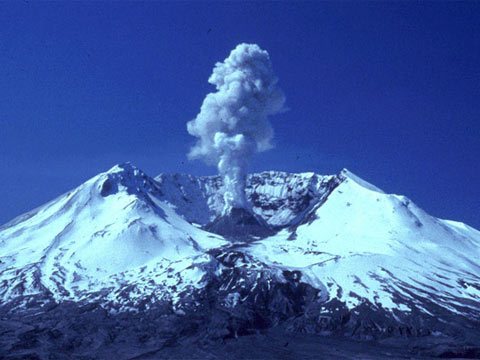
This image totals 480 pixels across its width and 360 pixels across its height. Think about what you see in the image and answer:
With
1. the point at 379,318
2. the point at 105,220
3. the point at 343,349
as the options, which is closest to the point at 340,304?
the point at 379,318

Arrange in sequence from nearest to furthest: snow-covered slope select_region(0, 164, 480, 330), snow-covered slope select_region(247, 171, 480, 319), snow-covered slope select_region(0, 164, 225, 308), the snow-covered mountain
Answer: the snow-covered mountain
snow-covered slope select_region(0, 164, 480, 330)
snow-covered slope select_region(247, 171, 480, 319)
snow-covered slope select_region(0, 164, 225, 308)

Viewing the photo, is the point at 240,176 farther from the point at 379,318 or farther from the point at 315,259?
the point at 379,318

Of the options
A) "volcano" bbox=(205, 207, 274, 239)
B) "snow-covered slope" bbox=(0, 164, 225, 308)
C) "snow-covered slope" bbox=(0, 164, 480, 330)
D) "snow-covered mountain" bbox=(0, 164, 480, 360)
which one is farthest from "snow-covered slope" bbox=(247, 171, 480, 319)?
"snow-covered slope" bbox=(0, 164, 225, 308)

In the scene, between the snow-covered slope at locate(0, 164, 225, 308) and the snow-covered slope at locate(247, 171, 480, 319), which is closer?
the snow-covered slope at locate(247, 171, 480, 319)

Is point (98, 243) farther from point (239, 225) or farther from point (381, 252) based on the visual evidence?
point (381, 252)

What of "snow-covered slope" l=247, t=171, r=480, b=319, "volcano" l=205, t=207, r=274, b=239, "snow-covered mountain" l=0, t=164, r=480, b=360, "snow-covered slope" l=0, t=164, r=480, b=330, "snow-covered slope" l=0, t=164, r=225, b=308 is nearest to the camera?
"snow-covered mountain" l=0, t=164, r=480, b=360

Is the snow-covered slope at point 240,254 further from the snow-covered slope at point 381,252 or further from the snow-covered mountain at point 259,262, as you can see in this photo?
the snow-covered mountain at point 259,262

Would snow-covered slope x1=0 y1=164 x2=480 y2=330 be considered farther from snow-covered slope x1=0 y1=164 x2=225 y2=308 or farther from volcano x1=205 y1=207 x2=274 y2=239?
volcano x1=205 y1=207 x2=274 y2=239
